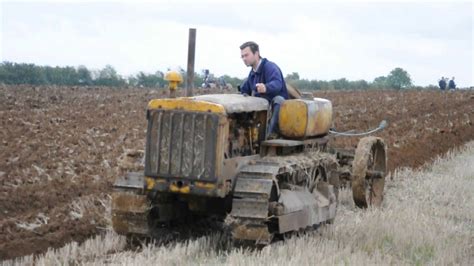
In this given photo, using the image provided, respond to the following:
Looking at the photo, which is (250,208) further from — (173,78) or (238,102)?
(173,78)

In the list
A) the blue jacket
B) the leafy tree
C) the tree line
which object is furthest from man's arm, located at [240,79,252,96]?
the leafy tree

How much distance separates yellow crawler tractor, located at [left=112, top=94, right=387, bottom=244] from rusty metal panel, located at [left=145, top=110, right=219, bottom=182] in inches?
0.4

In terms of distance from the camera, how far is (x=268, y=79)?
9.94m

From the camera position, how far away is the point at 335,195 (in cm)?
1075

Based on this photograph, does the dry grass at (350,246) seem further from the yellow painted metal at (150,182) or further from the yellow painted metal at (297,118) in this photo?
the yellow painted metal at (297,118)

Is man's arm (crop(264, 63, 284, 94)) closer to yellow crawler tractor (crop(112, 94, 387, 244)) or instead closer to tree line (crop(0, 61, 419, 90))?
yellow crawler tractor (crop(112, 94, 387, 244))

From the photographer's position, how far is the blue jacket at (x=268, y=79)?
9875mm

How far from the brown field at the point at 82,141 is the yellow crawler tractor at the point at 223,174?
644mm

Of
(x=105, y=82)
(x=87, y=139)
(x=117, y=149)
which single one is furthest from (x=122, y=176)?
(x=105, y=82)

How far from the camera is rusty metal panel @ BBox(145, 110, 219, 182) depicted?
8430mm

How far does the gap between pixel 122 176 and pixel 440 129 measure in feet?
53.6

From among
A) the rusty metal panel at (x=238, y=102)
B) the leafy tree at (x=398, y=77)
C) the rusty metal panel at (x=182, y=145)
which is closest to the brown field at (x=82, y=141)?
the rusty metal panel at (x=182, y=145)

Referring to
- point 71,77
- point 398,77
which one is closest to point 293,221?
point 71,77

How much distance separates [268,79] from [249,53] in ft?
1.25
